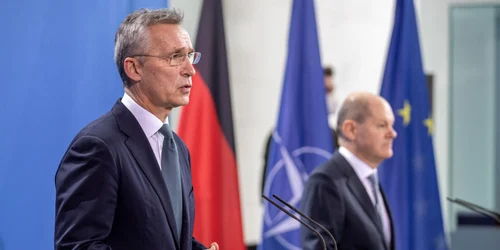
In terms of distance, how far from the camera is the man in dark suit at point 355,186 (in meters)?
3.02

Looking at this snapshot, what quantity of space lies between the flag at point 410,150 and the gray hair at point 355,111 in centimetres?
119

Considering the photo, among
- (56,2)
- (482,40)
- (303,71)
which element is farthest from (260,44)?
(482,40)

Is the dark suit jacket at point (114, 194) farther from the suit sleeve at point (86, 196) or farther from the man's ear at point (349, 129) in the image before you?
the man's ear at point (349, 129)

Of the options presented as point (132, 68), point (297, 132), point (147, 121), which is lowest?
point (297, 132)

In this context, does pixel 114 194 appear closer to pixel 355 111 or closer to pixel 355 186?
pixel 355 186

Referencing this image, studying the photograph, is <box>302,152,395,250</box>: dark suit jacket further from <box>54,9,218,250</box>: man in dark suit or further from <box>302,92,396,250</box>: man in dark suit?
<box>54,9,218,250</box>: man in dark suit

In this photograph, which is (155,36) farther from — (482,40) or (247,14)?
(482,40)

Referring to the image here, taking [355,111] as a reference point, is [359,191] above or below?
below

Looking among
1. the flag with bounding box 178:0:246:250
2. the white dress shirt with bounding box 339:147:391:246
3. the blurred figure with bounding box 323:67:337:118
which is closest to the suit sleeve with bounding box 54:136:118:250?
the white dress shirt with bounding box 339:147:391:246

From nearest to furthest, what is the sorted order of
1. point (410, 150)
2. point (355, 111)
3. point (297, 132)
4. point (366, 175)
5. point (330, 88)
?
point (366, 175) → point (355, 111) → point (297, 132) → point (410, 150) → point (330, 88)

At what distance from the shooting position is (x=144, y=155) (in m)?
2.09

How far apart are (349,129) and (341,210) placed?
460 mm

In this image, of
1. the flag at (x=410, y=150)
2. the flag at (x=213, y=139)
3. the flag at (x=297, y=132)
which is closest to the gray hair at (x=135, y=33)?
the flag at (x=213, y=139)

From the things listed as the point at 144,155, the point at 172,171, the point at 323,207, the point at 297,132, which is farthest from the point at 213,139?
the point at 144,155
